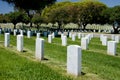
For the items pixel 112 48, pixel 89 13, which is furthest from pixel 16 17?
pixel 112 48

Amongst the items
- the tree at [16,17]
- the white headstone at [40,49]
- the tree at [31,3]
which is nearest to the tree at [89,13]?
the tree at [16,17]

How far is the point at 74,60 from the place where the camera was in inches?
477

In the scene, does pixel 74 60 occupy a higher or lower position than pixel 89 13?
lower

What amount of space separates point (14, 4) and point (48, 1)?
19.0 ft

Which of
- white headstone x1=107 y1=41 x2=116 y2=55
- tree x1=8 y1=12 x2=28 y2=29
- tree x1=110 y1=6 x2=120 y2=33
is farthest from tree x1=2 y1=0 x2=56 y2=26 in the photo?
tree x1=8 y1=12 x2=28 y2=29

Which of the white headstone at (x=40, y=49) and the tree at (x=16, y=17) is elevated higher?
the tree at (x=16, y=17)

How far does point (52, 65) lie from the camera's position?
14.5 m

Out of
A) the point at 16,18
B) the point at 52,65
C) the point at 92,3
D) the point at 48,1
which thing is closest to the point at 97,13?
the point at 92,3

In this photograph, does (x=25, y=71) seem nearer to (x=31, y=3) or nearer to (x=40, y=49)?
(x=40, y=49)

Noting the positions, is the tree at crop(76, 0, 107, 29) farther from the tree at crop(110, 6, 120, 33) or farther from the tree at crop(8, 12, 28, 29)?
the tree at crop(110, 6, 120, 33)

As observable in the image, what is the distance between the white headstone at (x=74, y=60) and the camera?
1195 cm

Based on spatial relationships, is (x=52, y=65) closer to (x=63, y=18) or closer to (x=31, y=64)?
(x=31, y=64)

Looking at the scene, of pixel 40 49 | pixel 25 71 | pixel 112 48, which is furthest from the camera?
pixel 112 48

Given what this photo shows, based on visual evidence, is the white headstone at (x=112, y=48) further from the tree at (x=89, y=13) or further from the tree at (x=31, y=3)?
the tree at (x=89, y=13)
